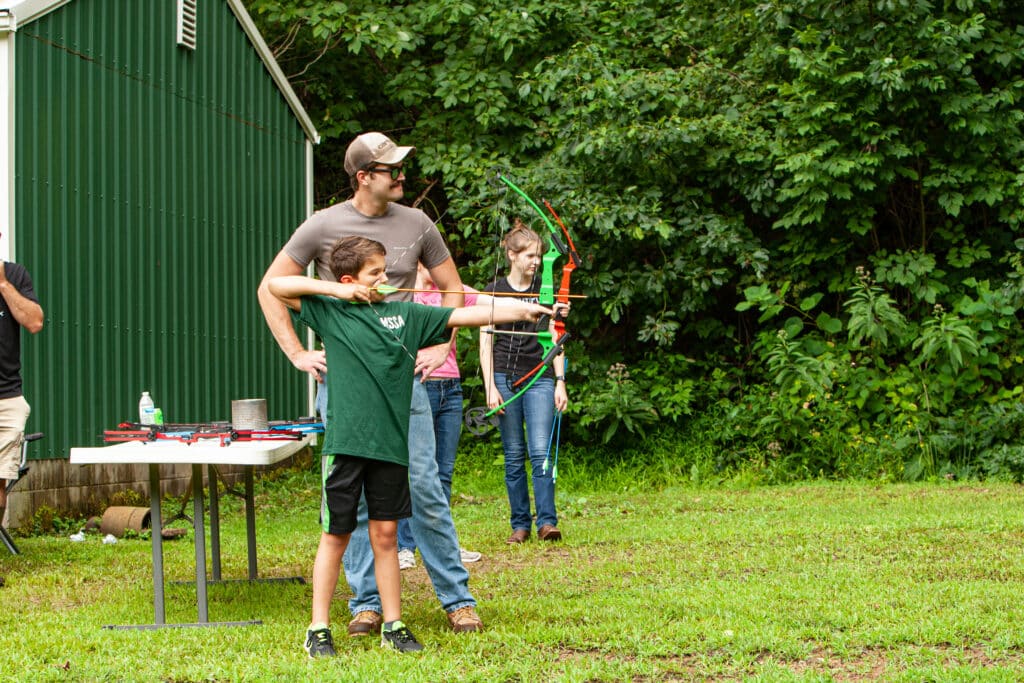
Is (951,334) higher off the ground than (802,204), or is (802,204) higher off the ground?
(802,204)

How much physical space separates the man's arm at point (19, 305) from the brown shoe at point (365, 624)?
121 inches

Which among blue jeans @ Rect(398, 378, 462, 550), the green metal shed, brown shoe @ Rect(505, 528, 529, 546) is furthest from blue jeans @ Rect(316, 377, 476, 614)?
the green metal shed

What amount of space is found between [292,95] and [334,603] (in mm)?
8303

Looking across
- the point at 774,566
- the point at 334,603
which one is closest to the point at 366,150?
the point at 334,603

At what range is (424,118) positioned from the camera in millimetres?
13750

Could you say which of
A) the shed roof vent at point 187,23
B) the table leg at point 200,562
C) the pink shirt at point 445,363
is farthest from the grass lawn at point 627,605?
the shed roof vent at point 187,23

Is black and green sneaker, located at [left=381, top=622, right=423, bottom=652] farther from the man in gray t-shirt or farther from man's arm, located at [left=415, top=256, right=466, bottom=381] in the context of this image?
man's arm, located at [left=415, top=256, right=466, bottom=381]

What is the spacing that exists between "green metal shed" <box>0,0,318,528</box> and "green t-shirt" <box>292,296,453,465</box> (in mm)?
5067

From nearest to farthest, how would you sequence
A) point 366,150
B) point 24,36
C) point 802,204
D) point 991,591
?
point 366,150
point 991,591
point 24,36
point 802,204

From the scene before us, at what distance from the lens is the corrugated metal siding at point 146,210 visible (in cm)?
902

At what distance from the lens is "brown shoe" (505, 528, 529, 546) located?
7164mm

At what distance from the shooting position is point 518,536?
7.20 meters

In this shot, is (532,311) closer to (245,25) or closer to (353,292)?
(353,292)

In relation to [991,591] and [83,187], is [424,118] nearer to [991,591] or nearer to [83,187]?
[83,187]
